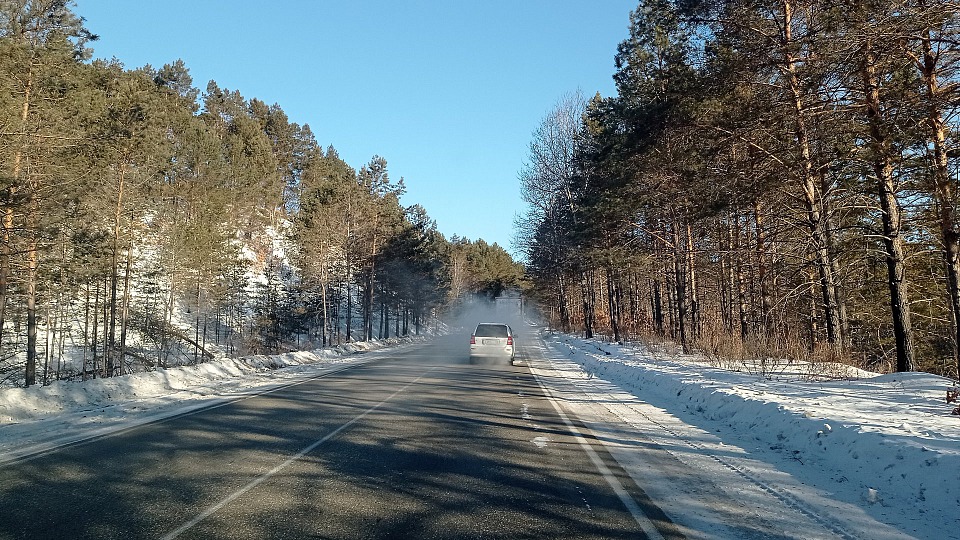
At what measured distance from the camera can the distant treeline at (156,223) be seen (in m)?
16.9

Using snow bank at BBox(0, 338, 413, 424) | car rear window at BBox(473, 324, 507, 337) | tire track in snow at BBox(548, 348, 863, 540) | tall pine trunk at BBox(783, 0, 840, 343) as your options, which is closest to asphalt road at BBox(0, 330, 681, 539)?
tire track in snow at BBox(548, 348, 863, 540)

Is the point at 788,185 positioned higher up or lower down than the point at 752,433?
higher up

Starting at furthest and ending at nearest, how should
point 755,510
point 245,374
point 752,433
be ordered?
point 245,374 < point 752,433 < point 755,510

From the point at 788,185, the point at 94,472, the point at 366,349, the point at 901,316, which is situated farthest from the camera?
the point at 366,349

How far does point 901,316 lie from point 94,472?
45.7 ft

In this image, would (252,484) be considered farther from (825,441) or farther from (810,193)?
(810,193)

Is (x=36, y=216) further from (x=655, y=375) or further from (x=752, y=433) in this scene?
(x=752, y=433)

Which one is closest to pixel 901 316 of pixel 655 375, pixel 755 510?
pixel 655 375

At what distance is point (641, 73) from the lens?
968 inches

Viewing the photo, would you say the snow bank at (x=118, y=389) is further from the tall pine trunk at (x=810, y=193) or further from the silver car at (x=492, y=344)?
the tall pine trunk at (x=810, y=193)

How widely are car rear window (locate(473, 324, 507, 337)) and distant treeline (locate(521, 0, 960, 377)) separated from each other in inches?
253

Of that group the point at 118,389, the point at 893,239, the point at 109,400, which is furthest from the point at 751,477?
the point at 118,389

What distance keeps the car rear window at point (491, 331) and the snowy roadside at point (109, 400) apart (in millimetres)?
7623

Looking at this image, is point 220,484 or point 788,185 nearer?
point 220,484
